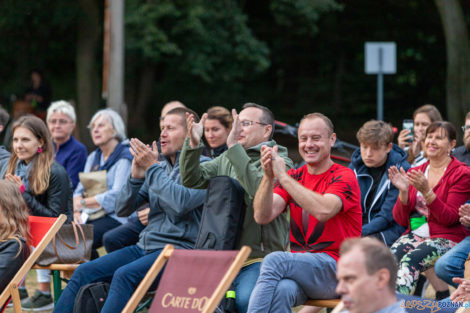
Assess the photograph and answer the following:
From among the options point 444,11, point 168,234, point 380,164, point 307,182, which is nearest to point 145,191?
point 168,234

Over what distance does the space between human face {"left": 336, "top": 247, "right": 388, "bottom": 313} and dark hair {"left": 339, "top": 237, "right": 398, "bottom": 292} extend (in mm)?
19

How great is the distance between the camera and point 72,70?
26.2 meters

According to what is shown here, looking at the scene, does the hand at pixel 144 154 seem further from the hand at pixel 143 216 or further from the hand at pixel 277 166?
the hand at pixel 277 166

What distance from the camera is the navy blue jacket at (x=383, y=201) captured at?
232 inches

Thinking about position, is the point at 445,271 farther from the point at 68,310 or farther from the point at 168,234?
the point at 68,310

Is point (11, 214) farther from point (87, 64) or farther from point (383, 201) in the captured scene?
point (87, 64)

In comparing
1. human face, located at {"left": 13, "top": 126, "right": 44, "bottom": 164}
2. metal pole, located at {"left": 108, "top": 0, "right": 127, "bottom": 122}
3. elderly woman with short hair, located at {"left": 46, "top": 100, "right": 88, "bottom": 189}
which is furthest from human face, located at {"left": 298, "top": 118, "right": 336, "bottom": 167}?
metal pole, located at {"left": 108, "top": 0, "right": 127, "bottom": 122}

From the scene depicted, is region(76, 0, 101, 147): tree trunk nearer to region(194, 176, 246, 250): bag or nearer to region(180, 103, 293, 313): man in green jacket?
region(180, 103, 293, 313): man in green jacket

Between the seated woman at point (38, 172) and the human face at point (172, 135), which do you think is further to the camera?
the seated woman at point (38, 172)

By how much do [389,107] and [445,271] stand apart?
20159 millimetres

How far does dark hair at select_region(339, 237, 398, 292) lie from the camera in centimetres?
314

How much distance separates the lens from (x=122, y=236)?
6387 mm

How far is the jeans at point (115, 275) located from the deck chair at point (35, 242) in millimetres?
369

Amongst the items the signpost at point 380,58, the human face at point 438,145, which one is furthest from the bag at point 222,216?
the signpost at point 380,58
